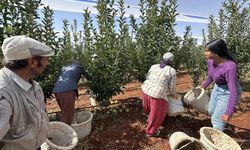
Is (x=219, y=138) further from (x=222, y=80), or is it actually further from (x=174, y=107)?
(x=174, y=107)

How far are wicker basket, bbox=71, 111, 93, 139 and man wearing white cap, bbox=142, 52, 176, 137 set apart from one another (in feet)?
3.29

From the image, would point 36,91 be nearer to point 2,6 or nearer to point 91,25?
point 2,6

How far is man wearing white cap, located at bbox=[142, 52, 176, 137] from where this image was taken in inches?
208

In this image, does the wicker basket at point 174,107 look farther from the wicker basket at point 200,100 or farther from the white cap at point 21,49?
the white cap at point 21,49

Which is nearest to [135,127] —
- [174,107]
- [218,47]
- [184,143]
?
[174,107]

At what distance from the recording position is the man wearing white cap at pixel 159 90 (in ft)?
17.3

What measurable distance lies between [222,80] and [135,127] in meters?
1.95

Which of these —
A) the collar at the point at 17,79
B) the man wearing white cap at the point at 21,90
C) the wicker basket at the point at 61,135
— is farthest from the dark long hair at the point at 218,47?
the collar at the point at 17,79

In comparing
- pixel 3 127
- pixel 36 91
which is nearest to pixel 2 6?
pixel 36 91

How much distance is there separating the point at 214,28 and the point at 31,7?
523cm

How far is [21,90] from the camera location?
7.72ft

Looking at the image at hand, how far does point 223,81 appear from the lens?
4.46 meters

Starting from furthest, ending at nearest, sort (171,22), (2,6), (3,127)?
1. (171,22)
2. (2,6)
3. (3,127)

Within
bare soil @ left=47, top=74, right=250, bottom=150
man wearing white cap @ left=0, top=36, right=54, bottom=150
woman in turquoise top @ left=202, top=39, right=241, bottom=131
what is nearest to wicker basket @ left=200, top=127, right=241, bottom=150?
woman in turquoise top @ left=202, top=39, right=241, bottom=131
